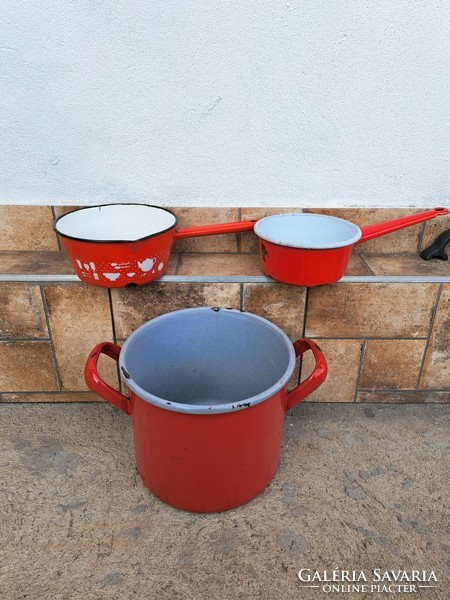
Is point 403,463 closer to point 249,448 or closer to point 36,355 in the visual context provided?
point 249,448

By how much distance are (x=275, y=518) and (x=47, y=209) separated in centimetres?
99

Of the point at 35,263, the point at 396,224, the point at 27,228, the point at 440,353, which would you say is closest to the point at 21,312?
the point at 35,263

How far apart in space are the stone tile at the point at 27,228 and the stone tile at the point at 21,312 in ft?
0.64

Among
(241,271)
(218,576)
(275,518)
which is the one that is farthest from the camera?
(241,271)

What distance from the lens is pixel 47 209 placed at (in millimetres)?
1253

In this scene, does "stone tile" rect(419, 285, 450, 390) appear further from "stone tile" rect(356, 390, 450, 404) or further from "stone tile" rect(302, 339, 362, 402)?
"stone tile" rect(302, 339, 362, 402)

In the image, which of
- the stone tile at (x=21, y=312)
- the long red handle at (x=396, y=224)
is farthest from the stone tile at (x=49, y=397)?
the long red handle at (x=396, y=224)

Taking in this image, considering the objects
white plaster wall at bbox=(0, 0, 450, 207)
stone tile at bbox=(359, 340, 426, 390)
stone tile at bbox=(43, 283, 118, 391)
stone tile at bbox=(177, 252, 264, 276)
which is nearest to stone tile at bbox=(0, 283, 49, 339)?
stone tile at bbox=(43, 283, 118, 391)

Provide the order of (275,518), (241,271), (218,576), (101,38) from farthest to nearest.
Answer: (241,271) < (101,38) < (275,518) < (218,576)

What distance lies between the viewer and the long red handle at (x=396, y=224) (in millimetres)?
1180

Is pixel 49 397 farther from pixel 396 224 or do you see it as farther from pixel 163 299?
pixel 396 224

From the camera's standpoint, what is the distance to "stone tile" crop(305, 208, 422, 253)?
1.28m

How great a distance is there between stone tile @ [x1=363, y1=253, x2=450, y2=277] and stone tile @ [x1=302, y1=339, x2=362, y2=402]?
21 centimetres

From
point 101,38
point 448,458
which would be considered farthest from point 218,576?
point 101,38
